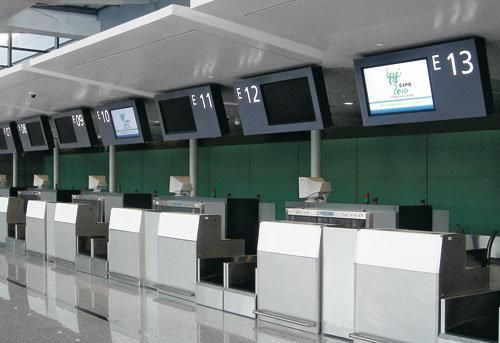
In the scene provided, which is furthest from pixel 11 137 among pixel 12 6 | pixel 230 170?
pixel 12 6

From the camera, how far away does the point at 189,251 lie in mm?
7559

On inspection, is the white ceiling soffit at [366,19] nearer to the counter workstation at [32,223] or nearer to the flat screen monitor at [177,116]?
the flat screen monitor at [177,116]

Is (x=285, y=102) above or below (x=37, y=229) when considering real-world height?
above

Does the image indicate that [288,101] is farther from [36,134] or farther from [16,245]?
[36,134]

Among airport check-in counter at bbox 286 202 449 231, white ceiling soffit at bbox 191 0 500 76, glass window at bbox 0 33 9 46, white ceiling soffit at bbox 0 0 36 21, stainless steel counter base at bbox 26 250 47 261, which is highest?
glass window at bbox 0 33 9 46

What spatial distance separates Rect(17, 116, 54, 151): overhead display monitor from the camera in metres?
13.9

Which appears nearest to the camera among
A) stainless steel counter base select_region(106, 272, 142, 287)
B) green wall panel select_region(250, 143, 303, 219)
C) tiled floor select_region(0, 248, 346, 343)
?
tiled floor select_region(0, 248, 346, 343)

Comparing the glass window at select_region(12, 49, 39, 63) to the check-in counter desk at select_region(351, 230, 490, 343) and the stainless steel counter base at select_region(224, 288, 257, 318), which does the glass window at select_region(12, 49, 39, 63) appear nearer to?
the stainless steel counter base at select_region(224, 288, 257, 318)

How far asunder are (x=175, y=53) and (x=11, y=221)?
8.22 meters

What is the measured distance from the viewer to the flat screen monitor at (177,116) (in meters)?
9.11

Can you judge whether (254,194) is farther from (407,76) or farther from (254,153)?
(407,76)

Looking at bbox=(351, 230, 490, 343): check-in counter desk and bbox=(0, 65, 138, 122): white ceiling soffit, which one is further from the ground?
bbox=(0, 65, 138, 122): white ceiling soffit

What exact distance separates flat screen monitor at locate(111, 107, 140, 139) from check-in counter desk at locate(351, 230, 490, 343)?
617cm

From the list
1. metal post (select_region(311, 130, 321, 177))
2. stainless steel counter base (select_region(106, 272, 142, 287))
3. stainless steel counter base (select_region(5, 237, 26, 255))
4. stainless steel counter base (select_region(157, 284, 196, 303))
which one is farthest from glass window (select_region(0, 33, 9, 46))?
stainless steel counter base (select_region(157, 284, 196, 303))
